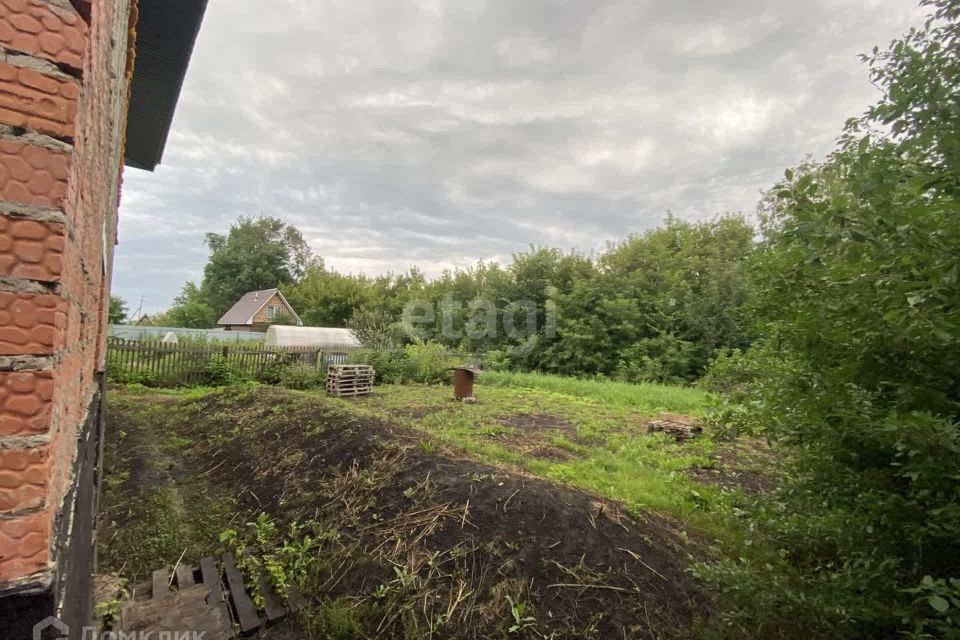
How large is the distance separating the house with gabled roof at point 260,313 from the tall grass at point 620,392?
24.7 m

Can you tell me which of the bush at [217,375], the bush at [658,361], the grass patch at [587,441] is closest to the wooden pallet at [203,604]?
the grass patch at [587,441]

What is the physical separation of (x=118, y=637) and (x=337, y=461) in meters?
2.55

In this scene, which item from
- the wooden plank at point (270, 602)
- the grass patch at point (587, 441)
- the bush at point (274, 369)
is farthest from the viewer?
the bush at point (274, 369)

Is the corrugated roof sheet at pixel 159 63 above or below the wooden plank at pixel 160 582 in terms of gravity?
above

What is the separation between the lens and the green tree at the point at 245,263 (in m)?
46.1

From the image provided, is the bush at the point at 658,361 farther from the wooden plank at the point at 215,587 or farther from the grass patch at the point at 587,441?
the wooden plank at the point at 215,587

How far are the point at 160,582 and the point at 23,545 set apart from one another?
3.52 metres

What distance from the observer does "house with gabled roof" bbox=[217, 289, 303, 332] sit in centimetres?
3672

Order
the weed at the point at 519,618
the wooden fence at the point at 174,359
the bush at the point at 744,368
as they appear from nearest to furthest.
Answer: the bush at the point at 744,368
the weed at the point at 519,618
the wooden fence at the point at 174,359

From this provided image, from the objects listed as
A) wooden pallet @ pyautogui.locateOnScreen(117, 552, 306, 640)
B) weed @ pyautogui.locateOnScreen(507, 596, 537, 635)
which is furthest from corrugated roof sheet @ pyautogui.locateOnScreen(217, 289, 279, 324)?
weed @ pyautogui.locateOnScreen(507, 596, 537, 635)

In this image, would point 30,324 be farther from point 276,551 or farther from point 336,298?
point 336,298

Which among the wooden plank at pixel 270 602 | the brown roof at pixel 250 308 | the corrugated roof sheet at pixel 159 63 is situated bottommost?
the wooden plank at pixel 270 602

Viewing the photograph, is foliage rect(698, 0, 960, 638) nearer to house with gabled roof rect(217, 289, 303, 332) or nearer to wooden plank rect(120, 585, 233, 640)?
wooden plank rect(120, 585, 233, 640)
